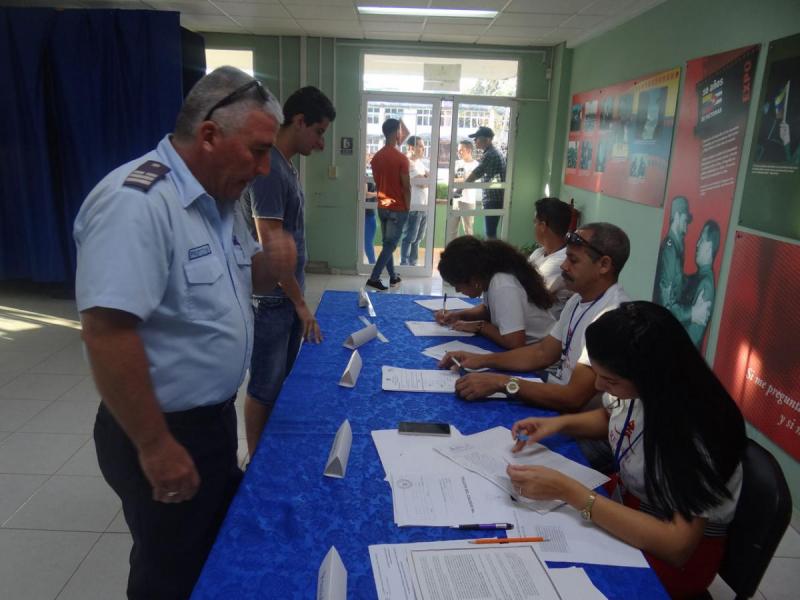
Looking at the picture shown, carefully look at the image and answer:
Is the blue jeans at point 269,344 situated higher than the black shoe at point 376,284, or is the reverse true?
the blue jeans at point 269,344

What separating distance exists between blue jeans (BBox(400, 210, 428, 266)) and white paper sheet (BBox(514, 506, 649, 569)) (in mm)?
5392

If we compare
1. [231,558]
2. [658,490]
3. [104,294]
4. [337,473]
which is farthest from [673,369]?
[104,294]

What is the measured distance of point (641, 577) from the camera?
976 mm

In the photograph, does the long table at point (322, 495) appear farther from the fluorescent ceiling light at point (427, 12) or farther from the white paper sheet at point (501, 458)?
the fluorescent ceiling light at point (427, 12)

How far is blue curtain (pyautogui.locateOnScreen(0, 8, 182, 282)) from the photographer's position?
467 centimetres

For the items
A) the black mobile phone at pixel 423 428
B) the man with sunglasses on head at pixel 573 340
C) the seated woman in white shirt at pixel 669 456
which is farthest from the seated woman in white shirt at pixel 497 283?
the seated woman in white shirt at pixel 669 456

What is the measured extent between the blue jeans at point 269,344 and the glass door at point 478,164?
432cm

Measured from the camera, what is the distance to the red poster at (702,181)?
116 inches

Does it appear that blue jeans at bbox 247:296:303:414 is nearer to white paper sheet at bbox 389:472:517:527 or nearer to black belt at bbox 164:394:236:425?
black belt at bbox 164:394:236:425

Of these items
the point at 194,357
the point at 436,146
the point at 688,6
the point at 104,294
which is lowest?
the point at 194,357

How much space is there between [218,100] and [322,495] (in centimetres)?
82

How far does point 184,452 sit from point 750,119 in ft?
9.73

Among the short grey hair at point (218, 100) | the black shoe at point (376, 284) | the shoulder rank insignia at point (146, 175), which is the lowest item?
the black shoe at point (376, 284)

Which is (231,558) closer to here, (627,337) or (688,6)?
(627,337)
